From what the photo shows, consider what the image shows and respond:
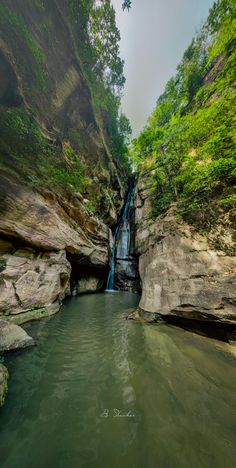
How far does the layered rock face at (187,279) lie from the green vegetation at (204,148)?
3.23ft

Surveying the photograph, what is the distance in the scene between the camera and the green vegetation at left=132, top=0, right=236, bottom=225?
18.1 ft

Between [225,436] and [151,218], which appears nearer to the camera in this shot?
[225,436]

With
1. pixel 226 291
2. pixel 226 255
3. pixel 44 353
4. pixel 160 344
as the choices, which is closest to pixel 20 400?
pixel 44 353

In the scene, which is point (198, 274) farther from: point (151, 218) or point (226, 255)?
point (151, 218)

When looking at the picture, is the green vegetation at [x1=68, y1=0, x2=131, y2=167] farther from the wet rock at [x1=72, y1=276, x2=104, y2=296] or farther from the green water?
the green water

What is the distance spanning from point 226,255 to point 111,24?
728 inches

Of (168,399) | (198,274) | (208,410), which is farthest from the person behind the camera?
(198,274)

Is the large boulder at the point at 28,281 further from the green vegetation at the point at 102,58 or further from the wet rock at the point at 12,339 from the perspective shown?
the green vegetation at the point at 102,58

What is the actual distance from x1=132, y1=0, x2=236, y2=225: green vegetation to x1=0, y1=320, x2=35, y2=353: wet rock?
19.9ft

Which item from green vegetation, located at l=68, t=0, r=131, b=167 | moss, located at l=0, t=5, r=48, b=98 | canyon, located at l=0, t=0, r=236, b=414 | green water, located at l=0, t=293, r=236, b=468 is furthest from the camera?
green vegetation, located at l=68, t=0, r=131, b=167

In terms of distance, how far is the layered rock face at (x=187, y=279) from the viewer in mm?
3740

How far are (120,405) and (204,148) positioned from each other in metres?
7.58

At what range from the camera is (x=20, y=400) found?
207 centimetres

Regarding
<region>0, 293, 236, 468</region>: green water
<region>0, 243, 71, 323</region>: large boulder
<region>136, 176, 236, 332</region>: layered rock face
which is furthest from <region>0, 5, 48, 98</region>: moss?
<region>0, 293, 236, 468</region>: green water
